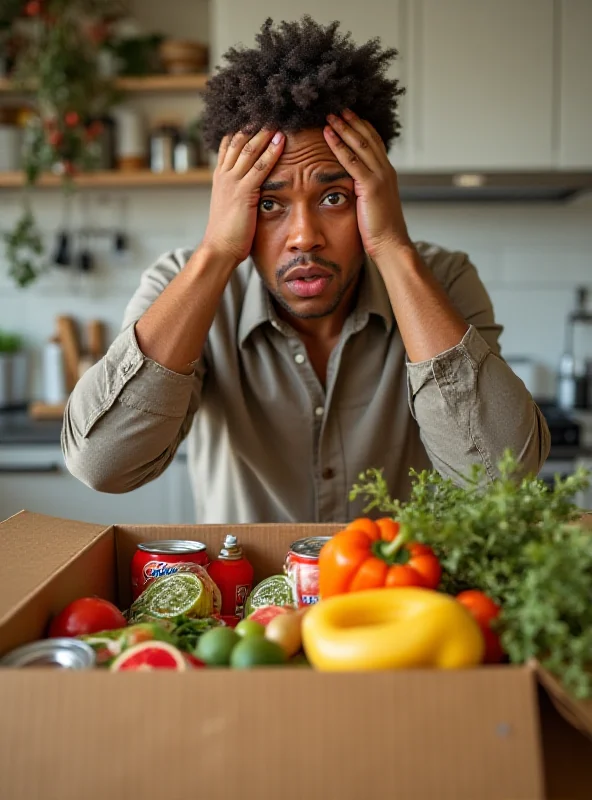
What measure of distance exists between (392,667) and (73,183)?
2.63 meters

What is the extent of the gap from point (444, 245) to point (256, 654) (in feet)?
8.69

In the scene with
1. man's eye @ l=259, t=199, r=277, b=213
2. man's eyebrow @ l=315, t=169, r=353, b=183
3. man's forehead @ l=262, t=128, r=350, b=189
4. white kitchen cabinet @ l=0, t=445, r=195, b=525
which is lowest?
white kitchen cabinet @ l=0, t=445, r=195, b=525

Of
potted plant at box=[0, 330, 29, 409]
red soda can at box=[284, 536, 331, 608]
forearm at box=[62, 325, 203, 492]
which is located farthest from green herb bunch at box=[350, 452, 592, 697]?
potted plant at box=[0, 330, 29, 409]

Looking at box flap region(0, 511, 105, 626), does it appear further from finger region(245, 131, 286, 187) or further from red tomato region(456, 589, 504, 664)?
finger region(245, 131, 286, 187)

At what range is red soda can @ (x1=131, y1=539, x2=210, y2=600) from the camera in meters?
1.00

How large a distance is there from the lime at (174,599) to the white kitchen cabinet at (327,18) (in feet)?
7.02

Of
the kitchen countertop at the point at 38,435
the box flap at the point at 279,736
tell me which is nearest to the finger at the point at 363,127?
the box flap at the point at 279,736

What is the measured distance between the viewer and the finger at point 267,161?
4.25 ft

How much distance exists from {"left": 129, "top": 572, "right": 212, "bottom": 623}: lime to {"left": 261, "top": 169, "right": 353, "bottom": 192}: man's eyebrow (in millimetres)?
627

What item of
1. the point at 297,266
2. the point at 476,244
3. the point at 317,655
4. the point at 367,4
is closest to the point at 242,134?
the point at 297,266

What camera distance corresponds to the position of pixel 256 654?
0.71 metres

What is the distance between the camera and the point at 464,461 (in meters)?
1.29

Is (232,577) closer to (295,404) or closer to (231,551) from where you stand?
(231,551)

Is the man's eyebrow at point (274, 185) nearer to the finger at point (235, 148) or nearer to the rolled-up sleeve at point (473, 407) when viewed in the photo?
the finger at point (235, 148)
